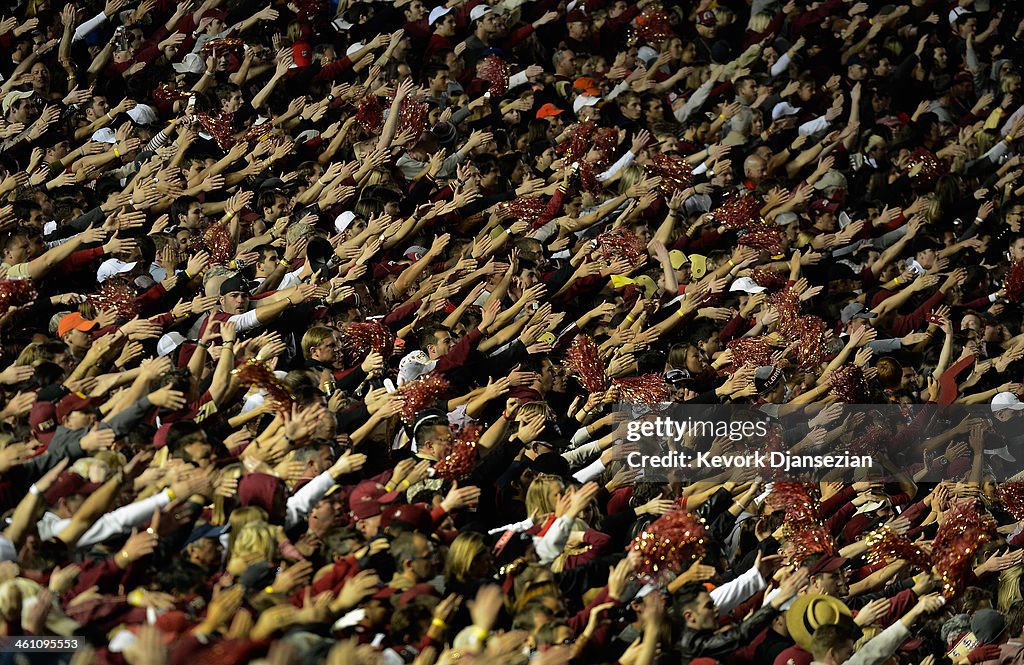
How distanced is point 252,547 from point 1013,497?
5046mm

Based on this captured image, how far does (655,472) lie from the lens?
855 cm

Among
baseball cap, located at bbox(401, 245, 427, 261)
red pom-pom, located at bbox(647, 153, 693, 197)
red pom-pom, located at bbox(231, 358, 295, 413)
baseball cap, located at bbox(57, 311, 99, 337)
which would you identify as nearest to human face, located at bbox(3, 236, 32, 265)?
baseball cap, located at bbox(57, 311, 99, 337)

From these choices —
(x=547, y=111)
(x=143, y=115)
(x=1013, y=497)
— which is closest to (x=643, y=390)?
(x=1013, y=497)

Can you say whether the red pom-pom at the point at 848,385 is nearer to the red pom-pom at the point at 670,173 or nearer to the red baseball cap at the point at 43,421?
the red pom-pom at the point at 670,173

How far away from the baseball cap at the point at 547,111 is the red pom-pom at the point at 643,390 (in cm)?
355

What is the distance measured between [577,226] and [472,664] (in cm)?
565

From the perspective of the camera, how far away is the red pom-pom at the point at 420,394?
820 cm

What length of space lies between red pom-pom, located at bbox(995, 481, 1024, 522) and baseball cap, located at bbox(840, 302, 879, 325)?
6.20 feet

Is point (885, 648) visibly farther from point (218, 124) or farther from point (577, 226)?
point (218, 124)

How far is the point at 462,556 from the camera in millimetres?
6859

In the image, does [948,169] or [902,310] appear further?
[948,169]

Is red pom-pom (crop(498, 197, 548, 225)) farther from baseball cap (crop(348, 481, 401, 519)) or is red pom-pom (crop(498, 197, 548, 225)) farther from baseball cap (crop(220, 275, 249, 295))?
baseball cap (crop(348, 481, 401, 519))

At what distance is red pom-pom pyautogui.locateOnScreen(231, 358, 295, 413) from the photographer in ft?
25.3

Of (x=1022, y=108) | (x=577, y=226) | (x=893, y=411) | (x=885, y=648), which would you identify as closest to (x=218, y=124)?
(x=577, y=226)
